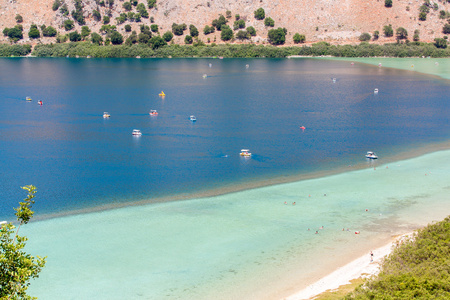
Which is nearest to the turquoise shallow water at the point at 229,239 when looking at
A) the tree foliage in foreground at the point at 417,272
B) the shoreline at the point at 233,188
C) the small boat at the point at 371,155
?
the shoreline at the point at 233,188

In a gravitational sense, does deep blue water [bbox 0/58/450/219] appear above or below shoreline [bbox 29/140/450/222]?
above

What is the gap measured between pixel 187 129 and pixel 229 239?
165ft

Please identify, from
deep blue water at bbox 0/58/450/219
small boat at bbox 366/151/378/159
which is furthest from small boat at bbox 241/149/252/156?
small boat at bbox 366/151/378/159

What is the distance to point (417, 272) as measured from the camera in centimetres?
3522

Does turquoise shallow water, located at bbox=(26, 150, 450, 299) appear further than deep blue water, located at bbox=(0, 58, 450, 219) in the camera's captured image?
No

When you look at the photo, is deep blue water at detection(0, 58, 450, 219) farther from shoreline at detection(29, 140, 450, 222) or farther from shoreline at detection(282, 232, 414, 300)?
shoreline at detection(282, 232, 414, 300)

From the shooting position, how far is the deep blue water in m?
68.7

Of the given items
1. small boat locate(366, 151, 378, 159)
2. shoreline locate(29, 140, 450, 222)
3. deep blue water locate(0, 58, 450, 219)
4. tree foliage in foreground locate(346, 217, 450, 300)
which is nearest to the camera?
tree foliage in foreground locate(346, 217, 450, 300)

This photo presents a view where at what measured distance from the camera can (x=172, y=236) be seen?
50750 millimetres

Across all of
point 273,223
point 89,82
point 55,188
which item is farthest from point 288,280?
point 89,82

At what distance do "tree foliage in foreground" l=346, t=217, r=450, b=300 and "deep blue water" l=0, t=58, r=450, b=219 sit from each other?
30.5 meters

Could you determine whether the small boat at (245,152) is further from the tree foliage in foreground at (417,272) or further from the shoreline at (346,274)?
the tree foliage in foreground at (417,272)

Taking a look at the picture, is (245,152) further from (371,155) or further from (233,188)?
(371,155)

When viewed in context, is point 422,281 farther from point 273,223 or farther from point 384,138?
point 384,138
